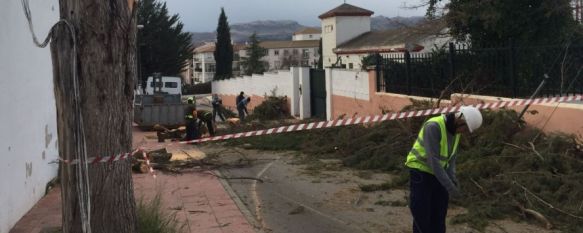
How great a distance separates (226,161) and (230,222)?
5.94 metres

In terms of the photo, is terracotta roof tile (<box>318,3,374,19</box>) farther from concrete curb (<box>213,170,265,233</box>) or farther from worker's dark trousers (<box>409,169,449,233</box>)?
worker's dark trousers (<box>409,169,449,233</box>)

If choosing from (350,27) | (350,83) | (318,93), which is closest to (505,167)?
(350,83)

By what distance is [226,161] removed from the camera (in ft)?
44.3

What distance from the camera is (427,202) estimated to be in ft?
17.8

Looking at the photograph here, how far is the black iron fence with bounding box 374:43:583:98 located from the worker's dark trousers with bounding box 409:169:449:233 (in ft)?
18.9

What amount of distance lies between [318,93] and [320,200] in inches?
652

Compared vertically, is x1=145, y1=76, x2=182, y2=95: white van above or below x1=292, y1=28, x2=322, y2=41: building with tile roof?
below

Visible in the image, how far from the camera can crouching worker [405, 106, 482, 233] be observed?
17.0 ft

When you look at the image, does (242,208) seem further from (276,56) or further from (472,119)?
(276,56)

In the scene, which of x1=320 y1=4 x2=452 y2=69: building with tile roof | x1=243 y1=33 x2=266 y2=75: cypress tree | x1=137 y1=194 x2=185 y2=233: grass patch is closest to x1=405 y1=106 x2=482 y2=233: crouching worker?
x1=137 y1=194 x2=185 y2=233: grass patch

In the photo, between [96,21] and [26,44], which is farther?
[26,44]

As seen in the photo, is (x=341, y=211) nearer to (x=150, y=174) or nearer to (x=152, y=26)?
(x=150, y=174)

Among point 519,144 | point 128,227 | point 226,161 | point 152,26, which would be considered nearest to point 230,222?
point 128,227

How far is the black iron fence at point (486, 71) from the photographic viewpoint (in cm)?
1038
